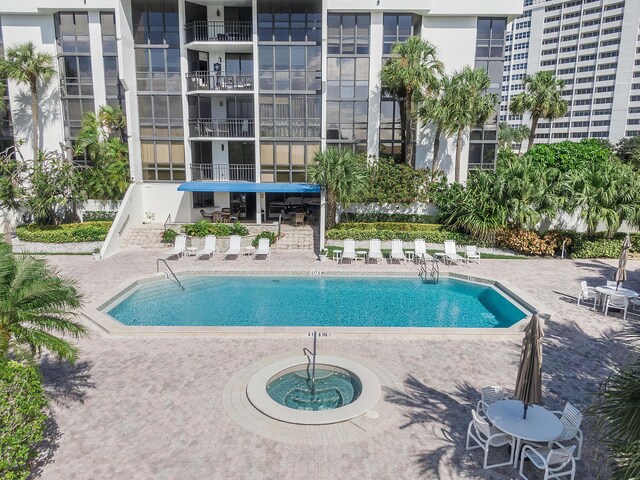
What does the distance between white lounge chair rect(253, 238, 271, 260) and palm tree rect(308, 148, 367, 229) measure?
4.36 m

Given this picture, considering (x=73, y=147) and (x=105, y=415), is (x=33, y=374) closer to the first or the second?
(x=105, y=415)

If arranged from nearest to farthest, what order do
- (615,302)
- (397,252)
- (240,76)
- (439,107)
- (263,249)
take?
(615,302), (397,252), (263,249), (439,107), (240,76)

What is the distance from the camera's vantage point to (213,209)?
29.8 m

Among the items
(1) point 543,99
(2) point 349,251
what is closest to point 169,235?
(2) point 349,251

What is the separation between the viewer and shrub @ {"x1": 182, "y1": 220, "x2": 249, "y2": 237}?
80.7ft

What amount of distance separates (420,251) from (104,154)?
65.6 ft

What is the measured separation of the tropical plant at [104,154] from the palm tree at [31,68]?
3.00 metres

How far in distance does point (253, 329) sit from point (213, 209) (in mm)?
18192

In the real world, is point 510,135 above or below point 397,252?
above

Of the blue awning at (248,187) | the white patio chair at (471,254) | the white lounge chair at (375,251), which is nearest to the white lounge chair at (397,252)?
the white lounge chair at (375,251)

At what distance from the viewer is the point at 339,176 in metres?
23.6

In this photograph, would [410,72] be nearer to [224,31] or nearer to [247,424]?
[224,31]

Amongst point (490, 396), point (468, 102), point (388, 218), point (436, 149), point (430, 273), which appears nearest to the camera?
point (490, 396)

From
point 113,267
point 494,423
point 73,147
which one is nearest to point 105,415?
point 494,423
